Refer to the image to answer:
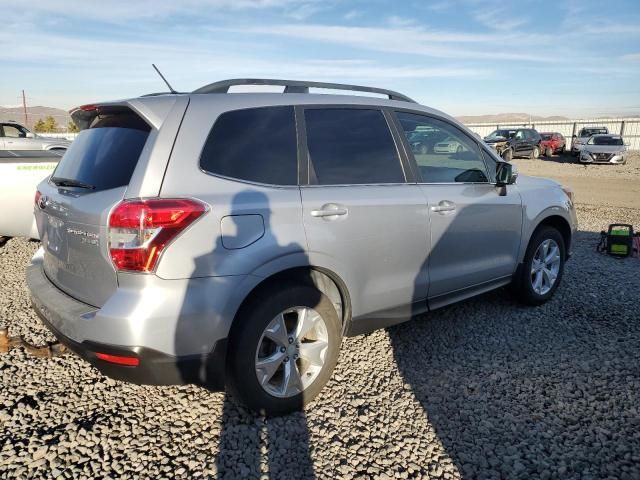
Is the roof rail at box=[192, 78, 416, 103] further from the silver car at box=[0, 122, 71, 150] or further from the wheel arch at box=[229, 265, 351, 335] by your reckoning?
the silver car at box=[0, 122, 71, 150]

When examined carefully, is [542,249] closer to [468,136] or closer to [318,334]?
[468,136]

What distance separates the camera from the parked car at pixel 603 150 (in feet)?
71.9

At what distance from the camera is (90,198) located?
2537mm

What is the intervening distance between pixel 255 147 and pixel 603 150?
24.0m

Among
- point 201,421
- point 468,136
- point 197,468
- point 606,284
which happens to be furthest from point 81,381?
point 606,284

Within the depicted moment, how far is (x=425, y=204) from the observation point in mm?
3381

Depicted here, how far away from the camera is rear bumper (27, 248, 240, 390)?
234 centimetres

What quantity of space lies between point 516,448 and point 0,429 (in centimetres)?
289

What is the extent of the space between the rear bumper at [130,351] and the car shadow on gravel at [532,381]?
1.35 meters

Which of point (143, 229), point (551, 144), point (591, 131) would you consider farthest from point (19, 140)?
point (591, 131)

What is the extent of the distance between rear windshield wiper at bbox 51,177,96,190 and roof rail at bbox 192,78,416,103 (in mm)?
804

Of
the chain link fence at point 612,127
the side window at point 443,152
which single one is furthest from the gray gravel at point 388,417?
the chain link fence at point 612,127

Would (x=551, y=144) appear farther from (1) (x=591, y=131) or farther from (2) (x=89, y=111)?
(2) (x=89, y=111)

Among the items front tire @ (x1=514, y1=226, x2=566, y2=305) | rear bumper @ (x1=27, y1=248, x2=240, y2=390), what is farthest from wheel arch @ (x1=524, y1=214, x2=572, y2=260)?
rear bumper @ (x1=27, y1=248, x2=240, y2=390)
